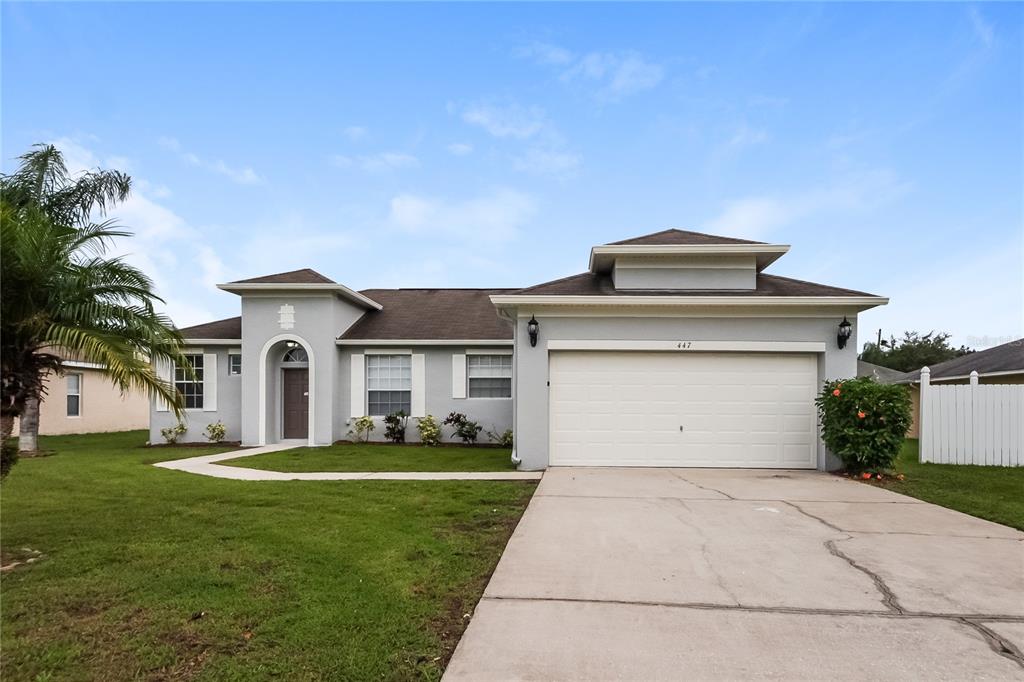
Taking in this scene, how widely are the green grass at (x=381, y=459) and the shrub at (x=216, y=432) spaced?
2.65 m

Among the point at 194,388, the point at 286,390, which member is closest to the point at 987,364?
the point at 286,390

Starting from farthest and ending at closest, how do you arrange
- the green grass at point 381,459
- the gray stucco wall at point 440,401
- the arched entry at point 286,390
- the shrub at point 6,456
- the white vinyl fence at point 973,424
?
the gray stucco wall at point 440,401, the arched entry at point 286,390, the white vinyl fence at point 973,424, the green grass at point 381,459, the shrub at point 6,456

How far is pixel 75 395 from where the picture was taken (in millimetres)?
19281

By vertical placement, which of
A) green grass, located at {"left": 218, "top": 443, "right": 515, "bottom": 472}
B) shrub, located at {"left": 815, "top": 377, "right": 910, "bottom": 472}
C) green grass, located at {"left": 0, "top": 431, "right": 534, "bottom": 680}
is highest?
shrub, located at {"left": 815, "top": 377, "right": 910, "bottom": 472}

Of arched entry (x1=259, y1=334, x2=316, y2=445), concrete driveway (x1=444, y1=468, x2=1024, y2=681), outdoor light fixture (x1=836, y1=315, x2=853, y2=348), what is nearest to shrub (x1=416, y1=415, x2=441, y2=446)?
arched entry (x1=259, y1=334, x2=316, y2=445)

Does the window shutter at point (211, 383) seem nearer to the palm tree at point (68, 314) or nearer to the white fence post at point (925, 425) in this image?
the palm tree at point (68, 314)

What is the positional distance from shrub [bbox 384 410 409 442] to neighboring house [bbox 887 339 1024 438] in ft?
42.4

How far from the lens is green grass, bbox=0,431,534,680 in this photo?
2.97 metres

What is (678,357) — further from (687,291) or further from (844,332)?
(844,332)

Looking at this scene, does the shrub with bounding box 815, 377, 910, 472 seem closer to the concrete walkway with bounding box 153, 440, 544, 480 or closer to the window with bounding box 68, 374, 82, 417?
the concrete walkway with bounding box 153, 440, 544, 480

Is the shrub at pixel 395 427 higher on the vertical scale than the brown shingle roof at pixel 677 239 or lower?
lower

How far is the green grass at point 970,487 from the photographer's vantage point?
6773mm

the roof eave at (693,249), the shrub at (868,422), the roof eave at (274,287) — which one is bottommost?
the shrub at (868,422)

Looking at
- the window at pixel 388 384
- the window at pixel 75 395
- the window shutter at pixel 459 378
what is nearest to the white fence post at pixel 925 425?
→ the window shutter at pixel 459 378
